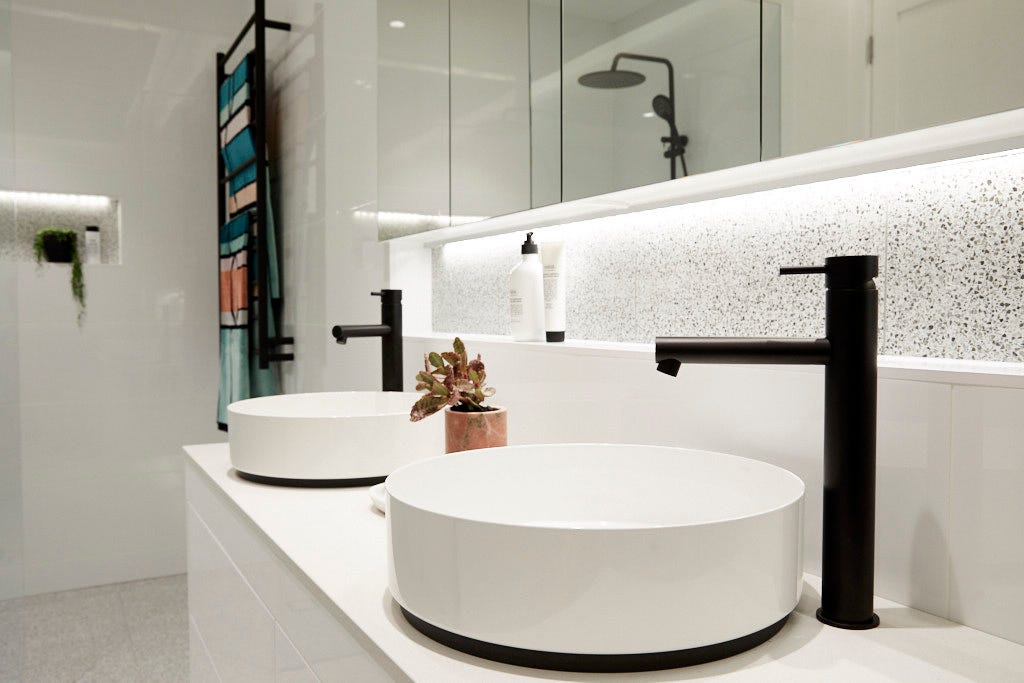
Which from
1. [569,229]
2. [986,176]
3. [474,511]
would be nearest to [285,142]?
[569,229]

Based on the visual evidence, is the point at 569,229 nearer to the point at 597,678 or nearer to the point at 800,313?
the point at 800,313

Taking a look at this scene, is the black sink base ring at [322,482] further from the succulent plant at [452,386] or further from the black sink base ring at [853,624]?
the black sink base ring at [853,624]

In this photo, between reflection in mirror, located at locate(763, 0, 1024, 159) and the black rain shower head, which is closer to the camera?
reflection in mirror, located at locate(763, 0, 1024, 159)

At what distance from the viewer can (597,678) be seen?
1.87 ft

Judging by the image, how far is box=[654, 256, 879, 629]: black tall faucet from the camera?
643 mm

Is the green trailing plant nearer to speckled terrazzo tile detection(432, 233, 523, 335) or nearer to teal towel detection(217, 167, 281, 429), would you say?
teal towel detection(217, 167, 281, 429)

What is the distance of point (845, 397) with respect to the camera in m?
0.65

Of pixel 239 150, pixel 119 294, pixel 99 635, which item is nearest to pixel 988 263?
pixel 239 150

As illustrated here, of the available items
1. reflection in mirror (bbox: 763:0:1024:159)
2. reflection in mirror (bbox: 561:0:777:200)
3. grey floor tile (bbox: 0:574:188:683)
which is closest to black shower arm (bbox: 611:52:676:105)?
reflection in mirror (bbox: 561:0:777:200)

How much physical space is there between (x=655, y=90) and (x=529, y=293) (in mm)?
388

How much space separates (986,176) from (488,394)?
63 centimetres

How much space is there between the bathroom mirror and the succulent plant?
32 cm

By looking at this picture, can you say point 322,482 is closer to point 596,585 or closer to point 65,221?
point 596,585

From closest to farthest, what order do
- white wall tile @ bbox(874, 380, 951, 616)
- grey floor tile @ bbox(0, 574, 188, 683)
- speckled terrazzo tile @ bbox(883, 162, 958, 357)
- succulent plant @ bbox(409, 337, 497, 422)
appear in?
white wall tile @ bbox(874, 380, 951, 616)
speckled terrazzo tile @ bbox(883, 162, 958, 357)
succulent plant @ bbox(409, 337, 497, 422)
grey floor tile @ bbox(0, 574, 188, 683)
